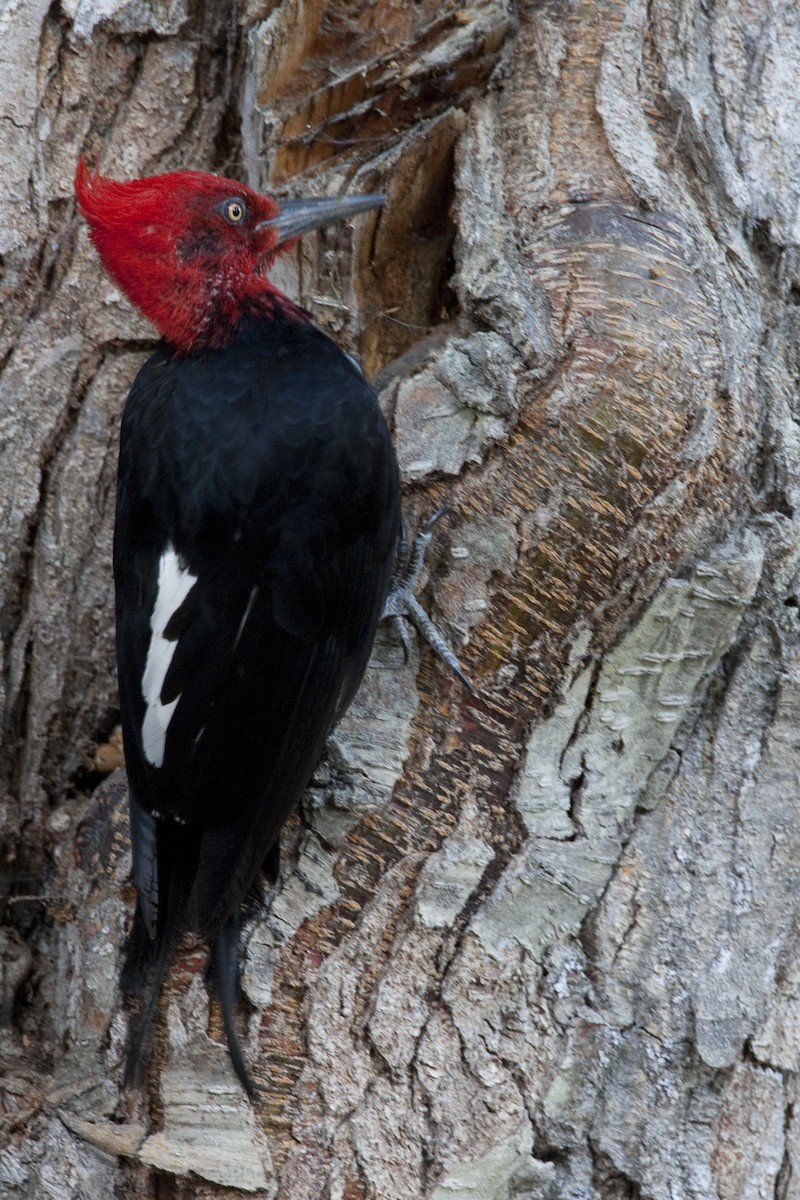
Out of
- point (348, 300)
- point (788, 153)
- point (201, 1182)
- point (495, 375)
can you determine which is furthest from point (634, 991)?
point (788, 153)

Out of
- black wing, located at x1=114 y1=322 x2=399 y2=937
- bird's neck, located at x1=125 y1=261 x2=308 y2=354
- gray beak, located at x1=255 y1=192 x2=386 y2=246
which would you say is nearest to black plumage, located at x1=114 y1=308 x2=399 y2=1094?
black wing, located at x1=114 y1=322 x2=399 y2=937

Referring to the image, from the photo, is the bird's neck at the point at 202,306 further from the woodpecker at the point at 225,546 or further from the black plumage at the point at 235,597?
the black plumage at the point at 235,597

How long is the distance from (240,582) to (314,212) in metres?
0.83

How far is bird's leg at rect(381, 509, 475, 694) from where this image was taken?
2062 millimetres

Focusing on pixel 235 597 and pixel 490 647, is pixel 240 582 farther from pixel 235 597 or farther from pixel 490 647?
pixel 490 647

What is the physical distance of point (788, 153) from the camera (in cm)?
239

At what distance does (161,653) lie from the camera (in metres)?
2.09

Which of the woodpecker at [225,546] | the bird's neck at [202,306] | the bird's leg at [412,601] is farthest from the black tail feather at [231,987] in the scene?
the bird's neck at [202,306]

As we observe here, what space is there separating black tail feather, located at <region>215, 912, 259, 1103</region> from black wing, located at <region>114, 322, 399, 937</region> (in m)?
0.10

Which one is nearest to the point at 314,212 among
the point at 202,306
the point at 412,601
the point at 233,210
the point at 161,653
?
the point at 233,210

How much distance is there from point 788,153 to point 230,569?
1.50 m

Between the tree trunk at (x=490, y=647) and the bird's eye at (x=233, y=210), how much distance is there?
0.20 meters

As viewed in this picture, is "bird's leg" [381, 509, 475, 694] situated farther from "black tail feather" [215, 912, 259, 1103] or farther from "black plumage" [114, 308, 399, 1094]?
"black tail feather" [215, 912, 259, 1103]

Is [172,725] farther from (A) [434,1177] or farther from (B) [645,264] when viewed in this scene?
(B) [645,264]
